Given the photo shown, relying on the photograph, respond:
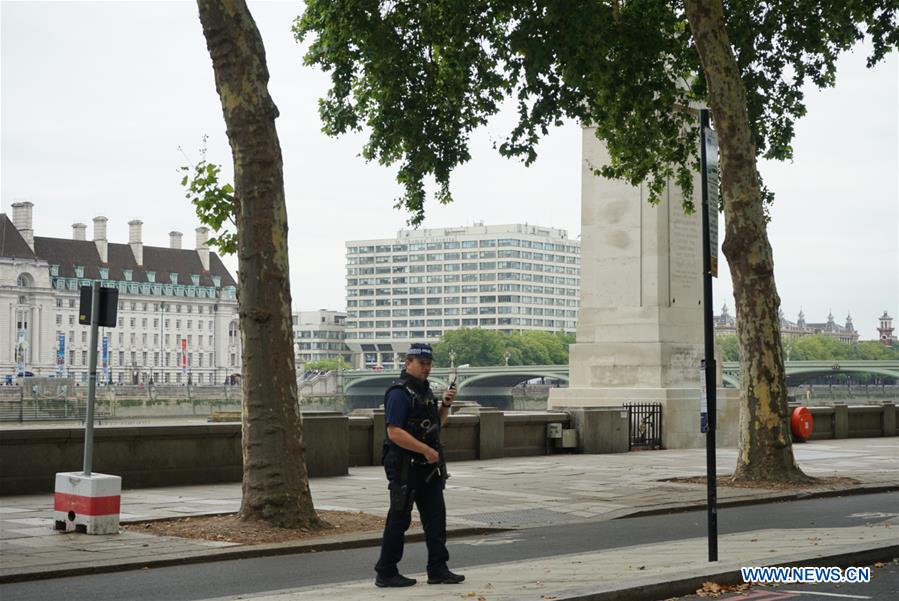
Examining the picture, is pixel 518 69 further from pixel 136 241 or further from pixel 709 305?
pixel 136 241

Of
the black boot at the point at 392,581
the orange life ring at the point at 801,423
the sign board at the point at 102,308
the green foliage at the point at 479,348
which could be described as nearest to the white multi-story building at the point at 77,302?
the green foliage at the point at 479,348

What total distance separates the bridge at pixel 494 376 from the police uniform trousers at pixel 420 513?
88.8 metres

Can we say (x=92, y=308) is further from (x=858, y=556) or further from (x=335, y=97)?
(x=335, y=97)

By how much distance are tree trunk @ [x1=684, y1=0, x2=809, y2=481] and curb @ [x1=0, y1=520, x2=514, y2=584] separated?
7268mm

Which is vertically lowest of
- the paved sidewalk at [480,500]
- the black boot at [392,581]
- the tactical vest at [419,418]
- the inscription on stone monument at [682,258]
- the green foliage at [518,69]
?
the paved sidewalk at [480,500]

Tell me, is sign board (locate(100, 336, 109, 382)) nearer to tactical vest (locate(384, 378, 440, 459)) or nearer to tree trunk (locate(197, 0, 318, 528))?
tree trunk (locate(197, 0, 318, 528))

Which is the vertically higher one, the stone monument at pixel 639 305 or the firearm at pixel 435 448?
the stone monument at pixel 639 305

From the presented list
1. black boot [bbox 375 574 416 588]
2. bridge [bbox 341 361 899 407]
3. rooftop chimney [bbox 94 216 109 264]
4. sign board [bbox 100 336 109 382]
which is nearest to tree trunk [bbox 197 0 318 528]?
black boot [bbox 375 574 416 588]

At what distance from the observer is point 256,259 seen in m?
14.3

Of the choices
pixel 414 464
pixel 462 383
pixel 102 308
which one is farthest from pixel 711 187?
pixel 462 383

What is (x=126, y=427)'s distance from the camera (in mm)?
18562

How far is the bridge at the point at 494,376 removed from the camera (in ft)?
346

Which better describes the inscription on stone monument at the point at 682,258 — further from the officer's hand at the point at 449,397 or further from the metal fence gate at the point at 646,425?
the officer's hand at the point at 449,397

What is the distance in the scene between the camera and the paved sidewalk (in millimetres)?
12047
